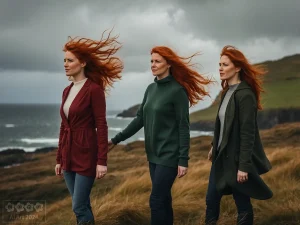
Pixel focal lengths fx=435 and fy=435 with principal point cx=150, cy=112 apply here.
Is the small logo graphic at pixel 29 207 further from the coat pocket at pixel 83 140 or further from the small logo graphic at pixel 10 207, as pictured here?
the coat pocket at pixel 83 140

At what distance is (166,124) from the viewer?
15.5 feet

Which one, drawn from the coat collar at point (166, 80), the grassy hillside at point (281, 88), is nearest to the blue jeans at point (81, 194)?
the coat collar at point (166, 80)

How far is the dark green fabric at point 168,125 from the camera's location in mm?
4645

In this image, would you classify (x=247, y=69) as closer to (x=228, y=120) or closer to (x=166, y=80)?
(x=228, y=120)

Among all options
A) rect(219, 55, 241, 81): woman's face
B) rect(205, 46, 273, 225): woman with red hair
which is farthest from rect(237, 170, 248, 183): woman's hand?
rect(219, 55, 241, 81): woman's face

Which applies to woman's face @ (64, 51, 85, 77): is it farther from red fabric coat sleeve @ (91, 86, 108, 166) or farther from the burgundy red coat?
red fabric coat sleeve @ (91, 86, 108, 166)

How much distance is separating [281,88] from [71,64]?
58.6 metres

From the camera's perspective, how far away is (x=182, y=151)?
4602 millimetres

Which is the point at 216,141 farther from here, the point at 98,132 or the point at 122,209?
the point at 122,209

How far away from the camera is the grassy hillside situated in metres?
54.5

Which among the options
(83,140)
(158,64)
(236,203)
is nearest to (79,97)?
(83,140)

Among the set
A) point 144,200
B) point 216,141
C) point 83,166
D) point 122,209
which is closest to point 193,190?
point 144,200

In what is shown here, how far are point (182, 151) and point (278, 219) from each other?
7.54 ft

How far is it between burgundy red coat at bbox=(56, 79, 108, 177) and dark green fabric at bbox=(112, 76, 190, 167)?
56cm
